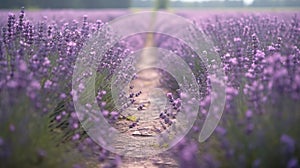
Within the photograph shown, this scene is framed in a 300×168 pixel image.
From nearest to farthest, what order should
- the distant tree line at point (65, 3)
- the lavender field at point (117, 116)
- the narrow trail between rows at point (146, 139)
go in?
the lavender field at point (117, 116) → the narrow trail between rows at point (146, 139) → the distant tree line at point (65, 3)

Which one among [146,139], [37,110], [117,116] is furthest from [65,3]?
[37,110]

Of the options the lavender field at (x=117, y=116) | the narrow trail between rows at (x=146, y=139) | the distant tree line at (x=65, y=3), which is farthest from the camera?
the distant tree line at (x=65, y=3)

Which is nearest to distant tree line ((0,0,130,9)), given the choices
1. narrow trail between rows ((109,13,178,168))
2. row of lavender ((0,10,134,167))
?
narrow trail between rows ((109,13,178,168))

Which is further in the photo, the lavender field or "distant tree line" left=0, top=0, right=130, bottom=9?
"distant tree line" left=0, top=0, right=130, bottom=9

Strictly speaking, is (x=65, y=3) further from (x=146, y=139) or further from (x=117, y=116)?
(x=117, y=116)

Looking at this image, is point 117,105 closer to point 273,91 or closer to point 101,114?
point 101,114

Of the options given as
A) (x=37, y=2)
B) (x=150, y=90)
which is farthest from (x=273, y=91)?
(x=37, y=2)

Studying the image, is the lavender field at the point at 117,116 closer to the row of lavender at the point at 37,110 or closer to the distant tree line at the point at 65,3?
the row of lavender at the point at 37,110

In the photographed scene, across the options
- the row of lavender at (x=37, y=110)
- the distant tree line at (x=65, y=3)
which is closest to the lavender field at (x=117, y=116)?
the row of lavender at (x=37, y=110)

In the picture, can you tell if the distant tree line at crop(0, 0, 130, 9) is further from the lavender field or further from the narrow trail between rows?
the lavender field
